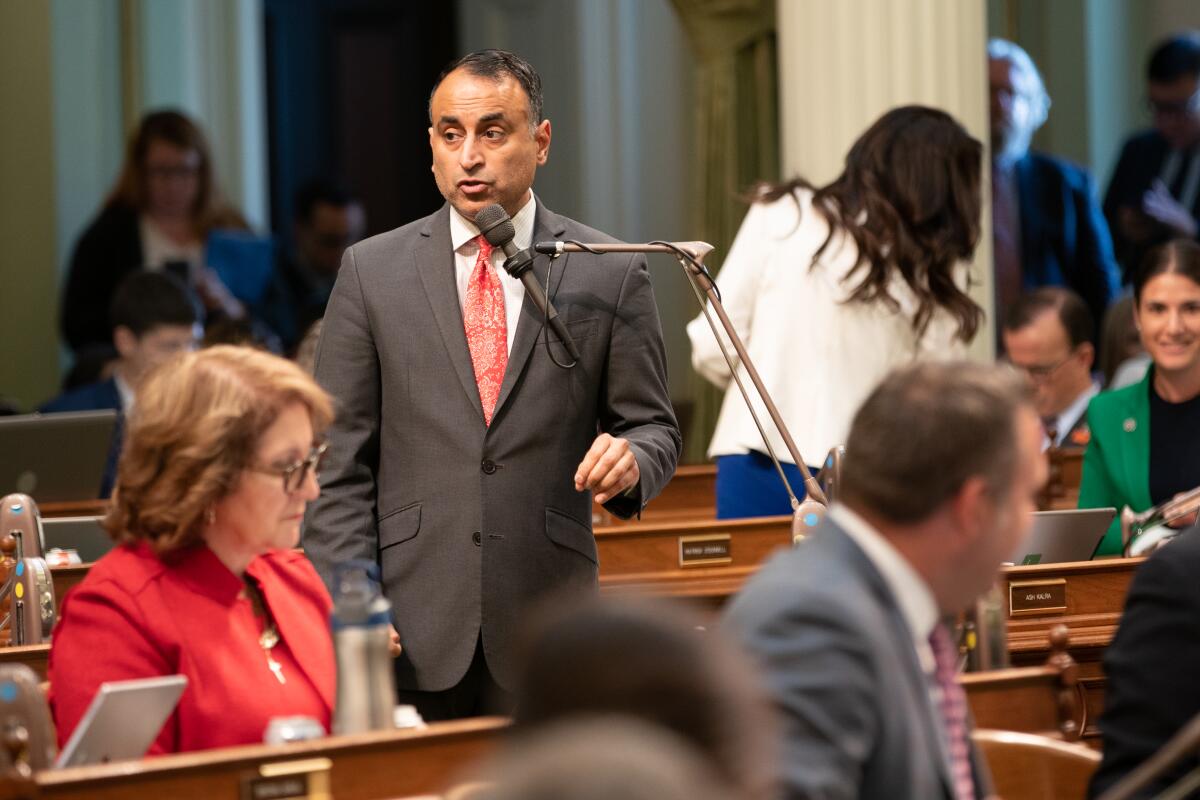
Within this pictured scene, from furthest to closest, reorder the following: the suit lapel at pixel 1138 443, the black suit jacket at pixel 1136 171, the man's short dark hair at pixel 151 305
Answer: the black suit jacket at pixel 1136 171
the man's short dark hair at pixel 151 305
the suit lapel at pixel 1138 443

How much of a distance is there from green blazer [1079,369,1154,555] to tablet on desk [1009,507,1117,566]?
475 millimetres

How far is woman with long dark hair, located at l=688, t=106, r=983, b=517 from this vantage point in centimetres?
404

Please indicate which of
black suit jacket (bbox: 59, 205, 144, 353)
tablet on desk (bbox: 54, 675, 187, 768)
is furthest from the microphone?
black suit jacket (bbox: 59, 205, 144, 353)

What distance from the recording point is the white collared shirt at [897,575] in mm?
1808

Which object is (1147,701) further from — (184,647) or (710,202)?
(710,202)

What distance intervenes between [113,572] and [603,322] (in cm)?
91

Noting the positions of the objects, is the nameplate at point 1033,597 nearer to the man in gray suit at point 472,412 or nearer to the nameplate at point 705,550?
→ the nameplate at point 705,550

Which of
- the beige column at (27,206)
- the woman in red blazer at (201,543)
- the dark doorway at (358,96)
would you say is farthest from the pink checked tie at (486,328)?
the dark doorway at (358,96)

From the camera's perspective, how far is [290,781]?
200 cm

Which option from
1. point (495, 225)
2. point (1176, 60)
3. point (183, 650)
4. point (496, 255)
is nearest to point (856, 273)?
point (496, 255)

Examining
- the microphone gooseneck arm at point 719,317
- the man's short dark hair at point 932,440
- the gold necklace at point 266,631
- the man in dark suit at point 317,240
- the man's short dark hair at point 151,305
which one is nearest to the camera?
the man's short dark hair at point 932,440

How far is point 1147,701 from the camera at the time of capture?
6.85 feet

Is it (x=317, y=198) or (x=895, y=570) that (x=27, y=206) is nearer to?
(x=317, y=198)

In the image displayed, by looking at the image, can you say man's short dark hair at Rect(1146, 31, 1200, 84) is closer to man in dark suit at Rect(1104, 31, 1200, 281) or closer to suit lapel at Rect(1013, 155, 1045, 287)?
man in dark suit at Rect(1104, 31, 1200, 281)
